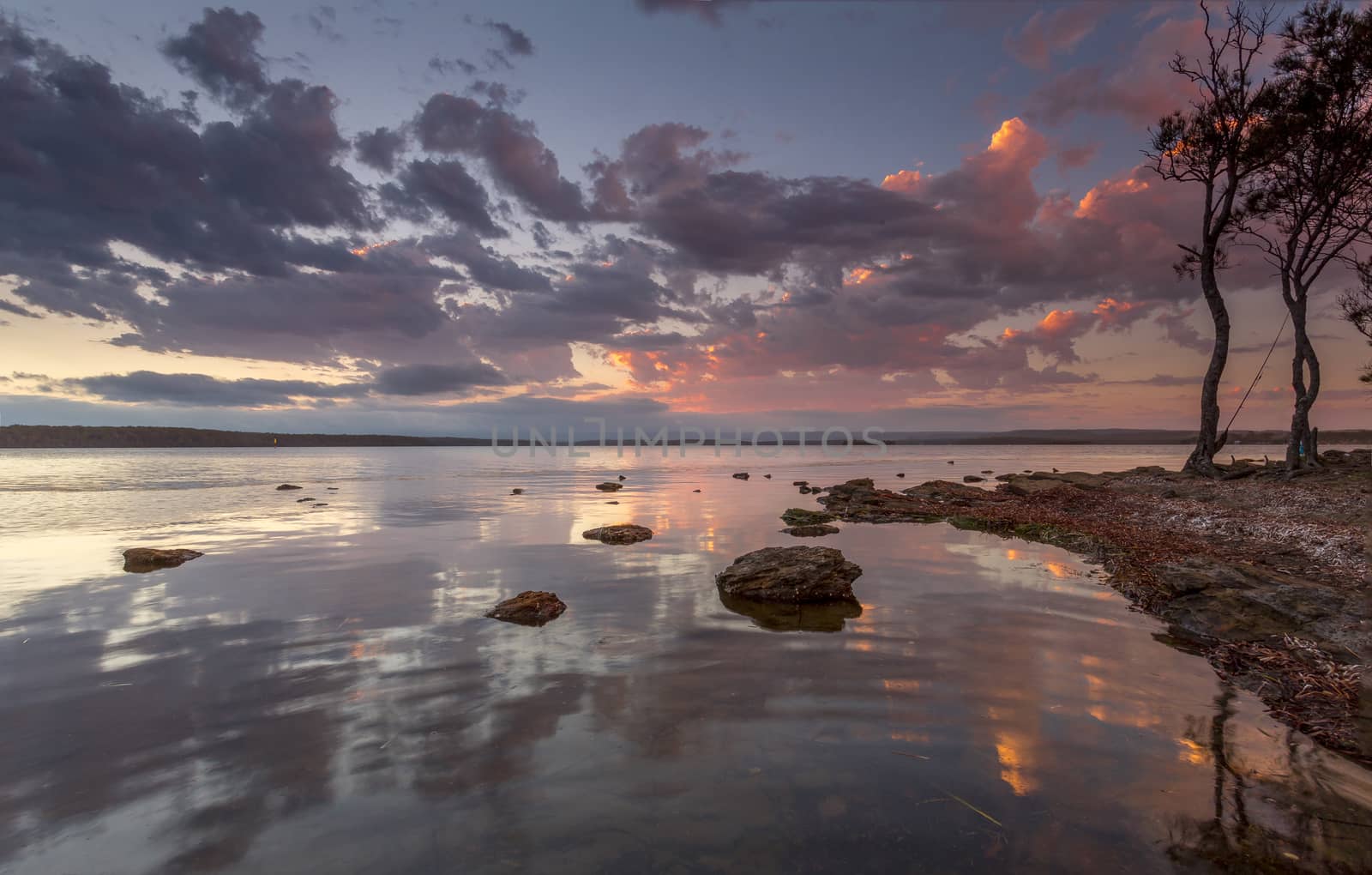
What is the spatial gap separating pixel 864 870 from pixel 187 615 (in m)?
11.7

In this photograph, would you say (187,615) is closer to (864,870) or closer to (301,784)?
(301,784)

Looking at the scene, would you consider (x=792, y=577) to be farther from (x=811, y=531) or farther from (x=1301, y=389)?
(x=1301, y=389)

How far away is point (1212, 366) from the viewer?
27.7 metres

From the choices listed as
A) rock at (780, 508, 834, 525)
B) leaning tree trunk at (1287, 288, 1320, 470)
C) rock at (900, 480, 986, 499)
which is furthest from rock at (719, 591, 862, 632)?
leaning tree trunk at (1287, 288, 1320, 470)

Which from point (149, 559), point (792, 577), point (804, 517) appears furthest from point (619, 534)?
point (149, 559)

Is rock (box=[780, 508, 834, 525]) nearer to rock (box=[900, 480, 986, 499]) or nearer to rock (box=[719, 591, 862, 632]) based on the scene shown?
rock (box=[900, 480, 986, 499])

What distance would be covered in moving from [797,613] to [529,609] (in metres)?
4.65

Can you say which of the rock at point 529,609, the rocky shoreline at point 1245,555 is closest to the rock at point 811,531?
the rocky shoreline at point 1245,555

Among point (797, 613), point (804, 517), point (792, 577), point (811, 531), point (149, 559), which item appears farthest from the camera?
point (804, 517)

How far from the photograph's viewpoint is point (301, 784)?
501cm

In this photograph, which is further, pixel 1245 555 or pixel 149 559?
pixel 149 559

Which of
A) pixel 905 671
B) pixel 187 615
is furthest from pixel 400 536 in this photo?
pixel 905 671

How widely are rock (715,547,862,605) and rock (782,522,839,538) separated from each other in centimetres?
649

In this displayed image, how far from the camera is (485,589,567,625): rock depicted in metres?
9.88
